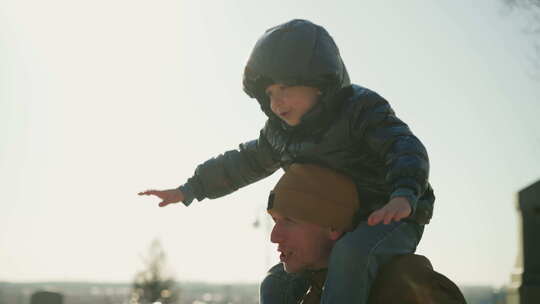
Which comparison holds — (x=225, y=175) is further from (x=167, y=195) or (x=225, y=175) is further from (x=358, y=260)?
(x=358, y=260)

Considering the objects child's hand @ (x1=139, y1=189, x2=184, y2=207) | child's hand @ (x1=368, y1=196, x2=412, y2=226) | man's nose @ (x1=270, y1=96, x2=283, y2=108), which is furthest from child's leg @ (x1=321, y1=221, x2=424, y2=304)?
child's hand @ (x1=139, y1=189, x2=184, y2=207)

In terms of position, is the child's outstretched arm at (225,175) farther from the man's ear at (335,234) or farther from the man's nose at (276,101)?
the man's ear at (335,234)

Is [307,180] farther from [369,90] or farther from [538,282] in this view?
[538,282]

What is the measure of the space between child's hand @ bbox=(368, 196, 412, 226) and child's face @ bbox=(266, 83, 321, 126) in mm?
764

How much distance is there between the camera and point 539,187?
4637 mm

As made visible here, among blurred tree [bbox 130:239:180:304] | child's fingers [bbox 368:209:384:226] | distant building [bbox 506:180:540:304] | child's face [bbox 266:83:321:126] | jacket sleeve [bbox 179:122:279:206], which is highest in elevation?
child's face [bbox 266:83:321:126]

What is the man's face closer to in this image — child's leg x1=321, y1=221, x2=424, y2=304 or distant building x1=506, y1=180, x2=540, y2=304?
child's leg x1=321, y1=221, x2=424, y2=304

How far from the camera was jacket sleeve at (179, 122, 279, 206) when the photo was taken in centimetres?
375

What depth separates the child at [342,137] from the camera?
2.82 m

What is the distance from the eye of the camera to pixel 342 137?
3.16 m

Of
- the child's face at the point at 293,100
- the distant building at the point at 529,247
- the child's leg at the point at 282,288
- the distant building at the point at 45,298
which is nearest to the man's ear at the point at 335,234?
the child's leg at the point at 282,288

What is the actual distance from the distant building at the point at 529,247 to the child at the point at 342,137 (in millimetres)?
1757

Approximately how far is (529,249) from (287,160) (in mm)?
2023

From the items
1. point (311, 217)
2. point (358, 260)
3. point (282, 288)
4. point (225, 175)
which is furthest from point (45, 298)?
point (358, 260)
